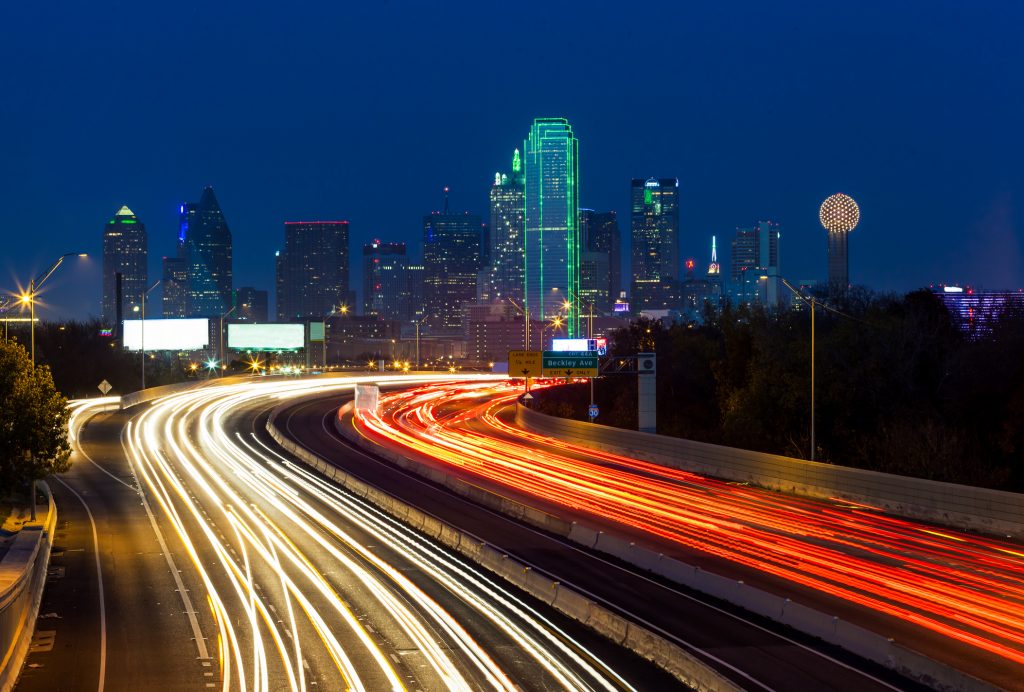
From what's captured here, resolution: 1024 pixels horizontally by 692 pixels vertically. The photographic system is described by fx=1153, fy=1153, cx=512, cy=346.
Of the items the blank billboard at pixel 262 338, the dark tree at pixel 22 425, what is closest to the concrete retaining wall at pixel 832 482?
the dark tree at pixel 22 425

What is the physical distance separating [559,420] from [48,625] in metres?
42.5

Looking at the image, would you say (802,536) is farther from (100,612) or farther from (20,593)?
(20,593)

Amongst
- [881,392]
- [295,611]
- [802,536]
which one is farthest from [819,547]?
[881,392]

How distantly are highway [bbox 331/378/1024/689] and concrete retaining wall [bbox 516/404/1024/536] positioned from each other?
73 centimetres

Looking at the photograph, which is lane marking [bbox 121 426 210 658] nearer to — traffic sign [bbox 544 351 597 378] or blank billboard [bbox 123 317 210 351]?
traffic sign [bbox 544 351 597 378]

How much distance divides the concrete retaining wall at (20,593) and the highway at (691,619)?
1058 centimetres

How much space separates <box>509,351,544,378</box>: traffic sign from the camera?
62.5 m

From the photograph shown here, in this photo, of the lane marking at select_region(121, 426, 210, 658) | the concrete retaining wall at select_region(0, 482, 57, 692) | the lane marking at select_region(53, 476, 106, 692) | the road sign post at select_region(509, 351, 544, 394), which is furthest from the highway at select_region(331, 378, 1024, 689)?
the concrete retaining wall at select_region(0, 482, 57, 692)

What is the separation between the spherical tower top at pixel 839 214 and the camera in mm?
81688

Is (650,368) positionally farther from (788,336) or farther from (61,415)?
(61,415)

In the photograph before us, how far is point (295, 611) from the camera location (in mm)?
22344

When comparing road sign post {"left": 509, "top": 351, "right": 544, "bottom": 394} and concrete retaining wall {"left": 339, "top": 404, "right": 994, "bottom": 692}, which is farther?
road sign post {"left": 509, "top": 351, "right": 544, "bottom": 394}

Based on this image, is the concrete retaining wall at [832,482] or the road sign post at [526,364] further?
the road sign post at [526,364]

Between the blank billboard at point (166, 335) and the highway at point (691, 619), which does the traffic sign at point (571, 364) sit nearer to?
the highway at point (691, 619)
